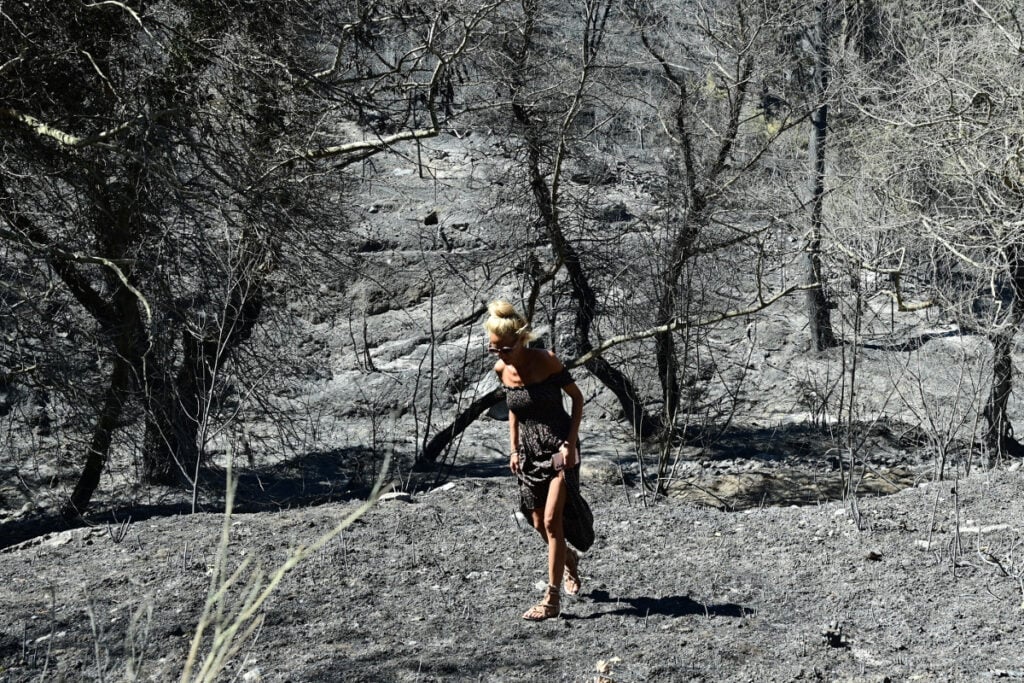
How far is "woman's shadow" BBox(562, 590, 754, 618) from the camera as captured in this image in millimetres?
4902

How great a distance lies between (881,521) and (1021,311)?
525cm

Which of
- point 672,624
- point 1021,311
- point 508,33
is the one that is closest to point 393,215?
point 508,33

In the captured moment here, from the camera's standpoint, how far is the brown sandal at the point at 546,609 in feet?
15.7

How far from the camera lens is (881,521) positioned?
6477 millimetres

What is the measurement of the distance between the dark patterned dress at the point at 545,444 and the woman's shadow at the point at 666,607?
34cm

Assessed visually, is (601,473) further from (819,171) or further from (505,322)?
(819,171)

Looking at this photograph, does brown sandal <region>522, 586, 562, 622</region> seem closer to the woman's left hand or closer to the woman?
the woman

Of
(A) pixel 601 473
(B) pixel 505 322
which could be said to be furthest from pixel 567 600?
(A) pixel 601 473

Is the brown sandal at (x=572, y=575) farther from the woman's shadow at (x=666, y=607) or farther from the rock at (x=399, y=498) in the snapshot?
the rock at (x=399, y=498)

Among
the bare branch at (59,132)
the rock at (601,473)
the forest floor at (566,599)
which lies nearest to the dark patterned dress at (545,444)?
the forest floor at (566,599)

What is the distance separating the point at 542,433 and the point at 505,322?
0.57 meters

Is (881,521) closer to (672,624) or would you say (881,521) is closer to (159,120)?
(672,624)

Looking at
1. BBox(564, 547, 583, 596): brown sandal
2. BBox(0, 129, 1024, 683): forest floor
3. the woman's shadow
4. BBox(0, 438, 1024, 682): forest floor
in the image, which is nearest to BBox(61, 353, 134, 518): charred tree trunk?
BBox(0, 129, 1024, 683): forest floor

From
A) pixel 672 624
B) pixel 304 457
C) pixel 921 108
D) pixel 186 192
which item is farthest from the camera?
pixel 304 457
